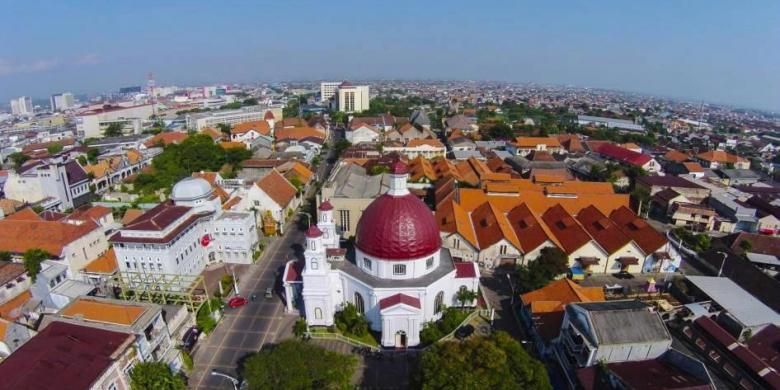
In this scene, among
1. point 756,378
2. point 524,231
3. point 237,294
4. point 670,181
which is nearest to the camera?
point 756,378

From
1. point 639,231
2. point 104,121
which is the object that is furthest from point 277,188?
point 104,121

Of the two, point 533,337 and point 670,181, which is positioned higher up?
point 670,181

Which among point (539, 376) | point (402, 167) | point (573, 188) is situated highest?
point (402, 167)

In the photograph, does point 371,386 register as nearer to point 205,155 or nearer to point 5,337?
point 5,337

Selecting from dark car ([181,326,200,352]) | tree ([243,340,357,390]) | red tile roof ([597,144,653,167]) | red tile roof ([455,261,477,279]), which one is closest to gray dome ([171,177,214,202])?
dark car ([181,326,200,352])

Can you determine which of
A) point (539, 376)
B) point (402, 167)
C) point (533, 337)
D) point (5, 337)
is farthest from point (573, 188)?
point (5, 337)

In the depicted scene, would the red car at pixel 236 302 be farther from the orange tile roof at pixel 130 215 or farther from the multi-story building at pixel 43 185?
the multi-story building at pixel 43 185

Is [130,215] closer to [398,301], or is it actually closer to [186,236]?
[186,236]

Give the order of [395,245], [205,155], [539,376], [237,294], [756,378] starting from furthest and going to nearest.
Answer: [205,155], [237,294], [395,245], [756,378], [539,376]
